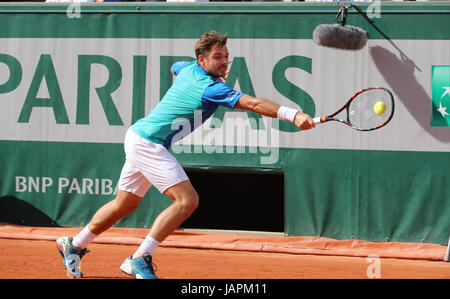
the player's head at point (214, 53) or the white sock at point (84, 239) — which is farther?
the white sock at point (84, 239)

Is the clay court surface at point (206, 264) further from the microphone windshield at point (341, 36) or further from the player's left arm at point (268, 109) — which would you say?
the microphone windshield at point (341, 36)

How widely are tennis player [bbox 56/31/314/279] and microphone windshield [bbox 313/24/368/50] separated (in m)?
2.00

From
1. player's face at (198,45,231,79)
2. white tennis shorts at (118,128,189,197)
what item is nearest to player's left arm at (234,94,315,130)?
player's face at (198,45,231,79)

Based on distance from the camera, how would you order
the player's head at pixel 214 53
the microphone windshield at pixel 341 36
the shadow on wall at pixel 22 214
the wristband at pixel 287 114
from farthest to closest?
the shadow on wall at pixel 22 214 < the microphone windshield at pixel 341 36 < the player's head at pixel 214 53 < the wristband at pixel 287 114

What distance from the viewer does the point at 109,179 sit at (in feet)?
21.8

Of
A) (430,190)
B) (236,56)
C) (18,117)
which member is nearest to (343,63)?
(236,56)

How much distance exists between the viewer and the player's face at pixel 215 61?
441cm

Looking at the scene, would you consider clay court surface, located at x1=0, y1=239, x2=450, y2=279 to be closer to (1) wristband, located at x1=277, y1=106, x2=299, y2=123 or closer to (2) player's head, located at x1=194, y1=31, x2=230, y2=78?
(1) wristband, located at x1=277, y1=106, x2=299, y2=123

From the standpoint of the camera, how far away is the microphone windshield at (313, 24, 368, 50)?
616cm

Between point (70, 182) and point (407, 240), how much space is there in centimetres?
320

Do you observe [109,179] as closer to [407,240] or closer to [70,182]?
[70,182]

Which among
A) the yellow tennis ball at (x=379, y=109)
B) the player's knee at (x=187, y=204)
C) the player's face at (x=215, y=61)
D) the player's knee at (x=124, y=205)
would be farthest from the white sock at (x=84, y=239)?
the yellow tennis ball at (x=379, y=109)

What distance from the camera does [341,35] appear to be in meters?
6.16

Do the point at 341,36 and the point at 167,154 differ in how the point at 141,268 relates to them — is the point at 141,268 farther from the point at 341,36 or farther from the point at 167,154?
the point at 341,36
